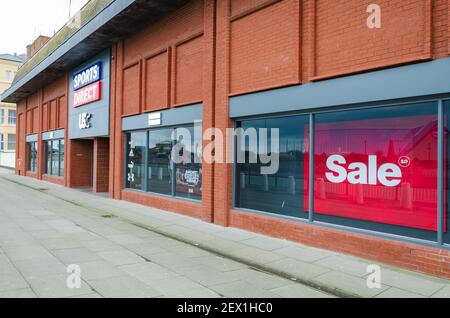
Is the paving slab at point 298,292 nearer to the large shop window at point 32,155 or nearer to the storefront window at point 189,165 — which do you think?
the storefront window at point 189,165

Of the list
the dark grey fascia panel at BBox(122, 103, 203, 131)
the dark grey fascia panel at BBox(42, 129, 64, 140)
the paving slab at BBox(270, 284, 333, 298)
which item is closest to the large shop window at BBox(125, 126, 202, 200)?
the dark grey fascia panel at BBox(122, 103, 203, 131)

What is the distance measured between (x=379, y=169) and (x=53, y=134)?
2154 centimetres

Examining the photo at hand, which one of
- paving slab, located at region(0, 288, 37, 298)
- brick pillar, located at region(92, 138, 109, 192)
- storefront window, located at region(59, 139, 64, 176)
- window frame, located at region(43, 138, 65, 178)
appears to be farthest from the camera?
window frame, located at region(43, 138, 65, 178)

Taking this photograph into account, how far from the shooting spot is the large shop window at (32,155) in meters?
27.9

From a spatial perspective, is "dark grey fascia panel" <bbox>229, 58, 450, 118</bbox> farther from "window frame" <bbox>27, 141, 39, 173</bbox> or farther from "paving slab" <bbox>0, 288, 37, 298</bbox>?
"window frame" <bbox>27, 141, 39, 173</bbox>

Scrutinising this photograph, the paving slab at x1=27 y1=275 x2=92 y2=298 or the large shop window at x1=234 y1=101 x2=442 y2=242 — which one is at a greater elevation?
the large shop window at x1=234 y1=101 x2=442 y2=242

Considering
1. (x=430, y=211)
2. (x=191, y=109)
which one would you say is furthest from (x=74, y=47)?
(x=430, y=211)

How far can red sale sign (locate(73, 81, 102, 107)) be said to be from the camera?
1673 centimetres

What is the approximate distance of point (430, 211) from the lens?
615 cm

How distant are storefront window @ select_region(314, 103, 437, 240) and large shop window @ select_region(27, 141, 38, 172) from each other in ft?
83.6

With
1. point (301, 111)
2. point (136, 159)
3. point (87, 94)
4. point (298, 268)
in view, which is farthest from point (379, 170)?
point (87, 94)

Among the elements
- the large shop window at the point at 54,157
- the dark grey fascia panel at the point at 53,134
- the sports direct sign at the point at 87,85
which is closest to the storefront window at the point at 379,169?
the sports direct sign at the point at 87,85

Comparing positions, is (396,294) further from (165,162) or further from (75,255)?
(165,162)
